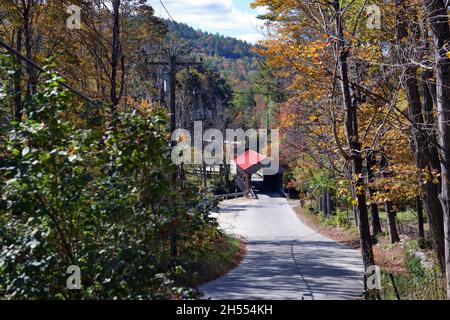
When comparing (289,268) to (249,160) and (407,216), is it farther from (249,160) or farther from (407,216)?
(249,160)

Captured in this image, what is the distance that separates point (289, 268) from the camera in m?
20.0

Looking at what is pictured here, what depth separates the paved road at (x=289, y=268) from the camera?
1518 cm

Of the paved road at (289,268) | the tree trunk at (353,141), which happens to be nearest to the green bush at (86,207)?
Result: the paved road at (289,268)


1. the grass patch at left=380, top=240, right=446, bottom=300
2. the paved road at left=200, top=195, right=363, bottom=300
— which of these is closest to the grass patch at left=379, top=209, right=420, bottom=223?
the paved road at left=200, top=195, right=363, bottom=300

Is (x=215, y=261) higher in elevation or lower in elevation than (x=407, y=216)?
higher

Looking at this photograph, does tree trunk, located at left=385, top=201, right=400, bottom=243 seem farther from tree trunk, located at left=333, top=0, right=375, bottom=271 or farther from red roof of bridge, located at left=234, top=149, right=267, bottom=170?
red roof of bridge, located at left=234, top=149, right=267, bottom=170

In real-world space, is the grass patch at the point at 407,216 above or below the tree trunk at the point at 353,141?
below

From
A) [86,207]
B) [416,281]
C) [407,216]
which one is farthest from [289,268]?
[407,216]

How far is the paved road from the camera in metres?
15.2

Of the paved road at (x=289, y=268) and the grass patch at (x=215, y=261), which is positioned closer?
the paved road at (x=289, y=268)

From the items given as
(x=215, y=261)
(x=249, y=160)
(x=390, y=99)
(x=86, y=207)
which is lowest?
(x=215, y=261)

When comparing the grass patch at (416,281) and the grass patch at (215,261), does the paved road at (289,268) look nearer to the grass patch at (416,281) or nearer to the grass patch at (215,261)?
the grass patch at (215,261)

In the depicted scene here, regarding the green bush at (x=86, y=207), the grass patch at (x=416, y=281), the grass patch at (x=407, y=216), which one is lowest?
the grass patch at (x=407, y=216)
